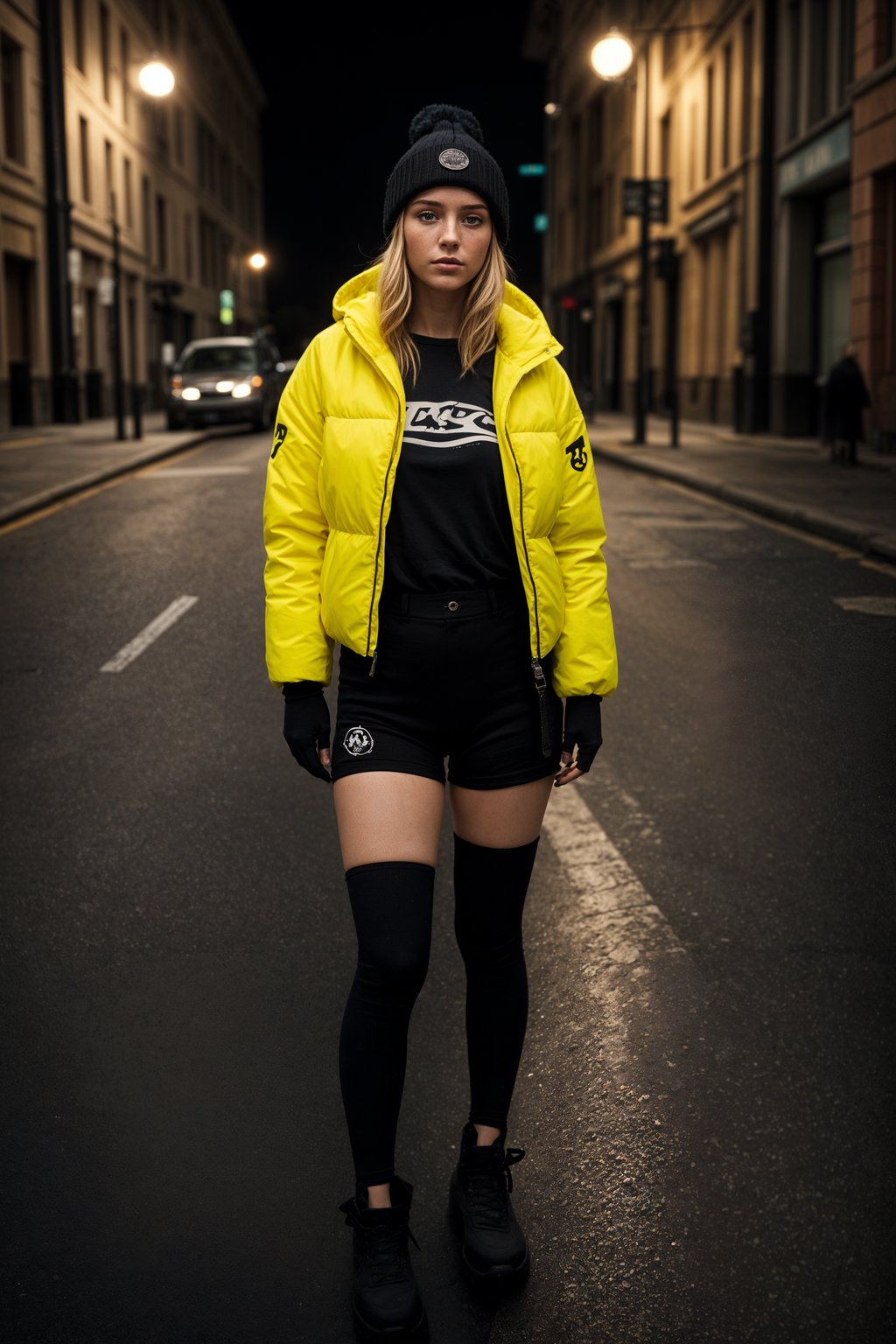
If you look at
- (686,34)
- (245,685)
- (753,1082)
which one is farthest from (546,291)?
(753,1082)

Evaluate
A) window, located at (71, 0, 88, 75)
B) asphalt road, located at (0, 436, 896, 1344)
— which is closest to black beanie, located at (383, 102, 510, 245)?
asphalt road, located at (0, 436, 896, 1344)

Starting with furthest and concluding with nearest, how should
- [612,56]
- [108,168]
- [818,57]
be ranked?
[108,168], [818,57], [612,56]

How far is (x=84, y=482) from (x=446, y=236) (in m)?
15.9

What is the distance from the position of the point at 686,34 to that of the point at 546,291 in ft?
85.9

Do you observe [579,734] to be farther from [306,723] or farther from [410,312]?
[410,312]

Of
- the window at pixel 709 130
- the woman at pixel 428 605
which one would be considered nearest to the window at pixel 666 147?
the window at pixel 709 130

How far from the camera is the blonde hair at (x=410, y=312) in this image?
2783mm

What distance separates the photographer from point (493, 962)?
2.95 m

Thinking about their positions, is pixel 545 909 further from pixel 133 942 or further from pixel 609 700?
pixel 609 700

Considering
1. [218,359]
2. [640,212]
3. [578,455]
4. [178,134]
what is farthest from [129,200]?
[578,455]

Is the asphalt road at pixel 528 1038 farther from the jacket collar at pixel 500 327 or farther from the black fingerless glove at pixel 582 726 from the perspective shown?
the jacket collar at pixel 500 327

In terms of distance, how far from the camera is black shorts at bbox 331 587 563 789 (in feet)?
9.04

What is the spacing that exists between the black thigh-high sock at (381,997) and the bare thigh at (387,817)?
0.02 metres

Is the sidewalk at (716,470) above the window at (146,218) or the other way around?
the other way around
